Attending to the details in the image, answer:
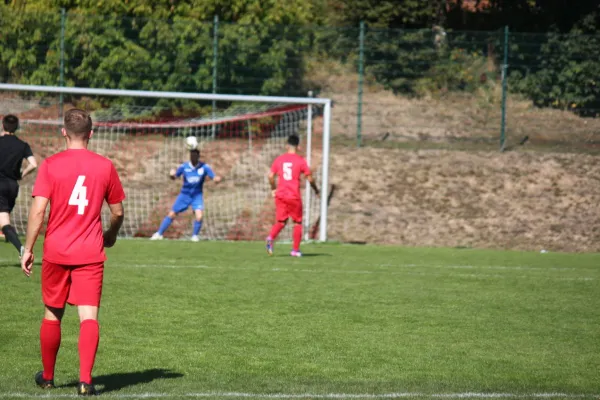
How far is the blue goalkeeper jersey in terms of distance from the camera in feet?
62.3

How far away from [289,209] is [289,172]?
2.05 feet

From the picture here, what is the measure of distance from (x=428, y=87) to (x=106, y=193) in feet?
62.0

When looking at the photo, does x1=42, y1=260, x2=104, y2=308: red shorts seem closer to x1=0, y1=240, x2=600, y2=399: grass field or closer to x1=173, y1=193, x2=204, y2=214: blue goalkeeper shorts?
x1=0, y1=240, x2=600, y2=399: grass field

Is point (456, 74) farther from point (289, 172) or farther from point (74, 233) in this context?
point (74, 233)

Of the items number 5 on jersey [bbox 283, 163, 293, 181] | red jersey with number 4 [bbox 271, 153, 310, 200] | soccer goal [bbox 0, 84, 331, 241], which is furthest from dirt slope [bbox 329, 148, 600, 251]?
number 5 on jersey [bbox 283, 163, 293, 181]

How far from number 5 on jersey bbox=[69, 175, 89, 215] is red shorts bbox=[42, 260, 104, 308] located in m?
0.35

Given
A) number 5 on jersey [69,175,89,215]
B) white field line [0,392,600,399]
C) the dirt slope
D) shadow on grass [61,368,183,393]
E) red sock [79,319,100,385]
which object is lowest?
the dirt slope

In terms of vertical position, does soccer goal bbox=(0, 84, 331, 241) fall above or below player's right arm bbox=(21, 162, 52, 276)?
below

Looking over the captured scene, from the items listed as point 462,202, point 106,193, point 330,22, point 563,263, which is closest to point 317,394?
point 106,193

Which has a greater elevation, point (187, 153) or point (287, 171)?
point (287, 171)

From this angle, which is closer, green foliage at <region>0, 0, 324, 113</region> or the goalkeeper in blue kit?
the goalkeeper in blue kit

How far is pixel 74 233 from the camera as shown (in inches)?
234

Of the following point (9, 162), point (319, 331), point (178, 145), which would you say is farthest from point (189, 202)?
point (319, 331)

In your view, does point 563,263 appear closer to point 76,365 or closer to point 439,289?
point 439,289
